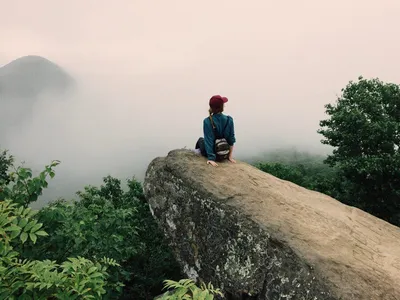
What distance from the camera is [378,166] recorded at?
22500 millimetres

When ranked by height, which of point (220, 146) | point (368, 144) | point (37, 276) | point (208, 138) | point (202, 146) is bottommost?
point (368, 144)

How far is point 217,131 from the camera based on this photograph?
10656 mm

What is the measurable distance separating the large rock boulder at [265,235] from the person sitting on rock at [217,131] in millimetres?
541

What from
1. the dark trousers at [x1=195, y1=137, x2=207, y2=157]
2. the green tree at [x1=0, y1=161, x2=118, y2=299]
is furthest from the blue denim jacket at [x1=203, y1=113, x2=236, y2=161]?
the green tree at [x1=0, y1=161, x2=118, y2=299]

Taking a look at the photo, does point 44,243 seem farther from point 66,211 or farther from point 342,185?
point 342,185

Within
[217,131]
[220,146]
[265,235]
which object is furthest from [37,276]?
[220,146]

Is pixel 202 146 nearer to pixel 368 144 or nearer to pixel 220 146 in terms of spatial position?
pixel 220 146

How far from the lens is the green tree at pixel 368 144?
76.5 ft

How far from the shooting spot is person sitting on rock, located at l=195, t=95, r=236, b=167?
1049cm

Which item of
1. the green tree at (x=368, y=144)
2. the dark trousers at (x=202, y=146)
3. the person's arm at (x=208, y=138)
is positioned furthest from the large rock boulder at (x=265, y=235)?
the green tree at (x=368, y=144)

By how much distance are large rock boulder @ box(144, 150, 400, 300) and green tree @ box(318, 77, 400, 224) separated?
11.8m

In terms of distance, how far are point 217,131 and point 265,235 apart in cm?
327

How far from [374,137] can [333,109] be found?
432 centimetres

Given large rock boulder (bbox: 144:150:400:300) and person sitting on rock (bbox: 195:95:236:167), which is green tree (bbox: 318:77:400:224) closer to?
large rock boulder (bbox: 144:150:400:300)
